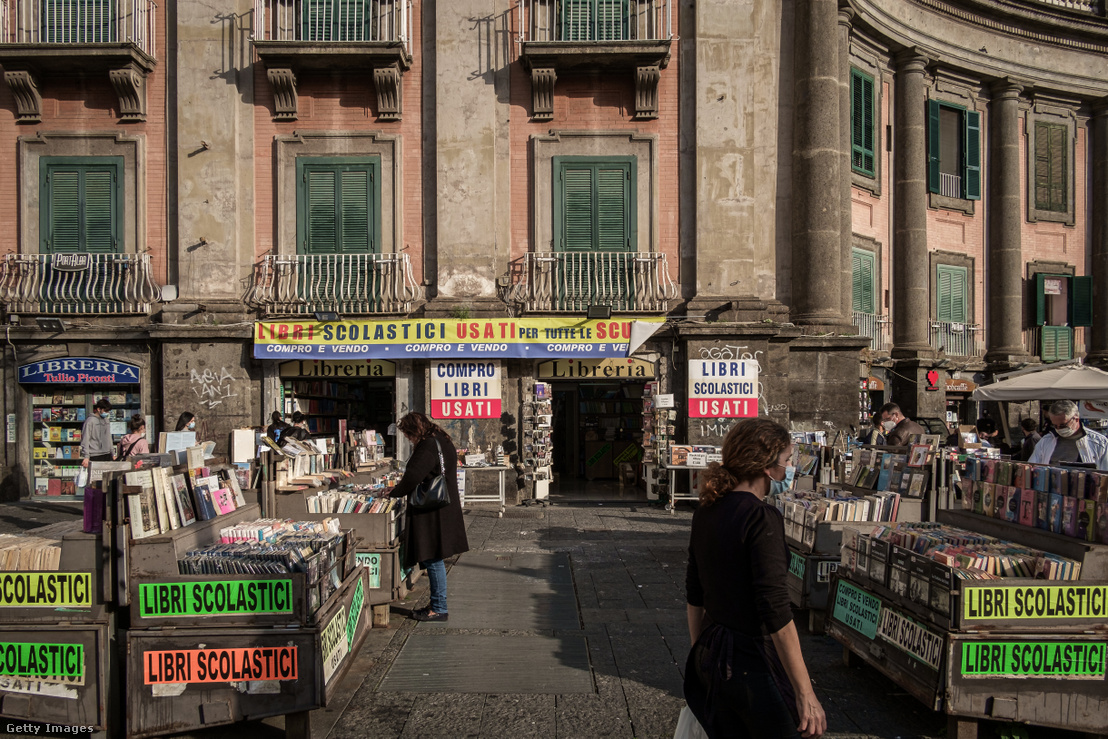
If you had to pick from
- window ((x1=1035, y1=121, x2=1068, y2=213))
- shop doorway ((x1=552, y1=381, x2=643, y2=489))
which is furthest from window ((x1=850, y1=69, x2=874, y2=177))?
shop doorway ((x1=552, y1=381, x2=643, y2=489))

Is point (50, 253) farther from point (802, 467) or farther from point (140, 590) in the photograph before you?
point (802, 467)

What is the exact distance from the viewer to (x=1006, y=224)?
1934cm

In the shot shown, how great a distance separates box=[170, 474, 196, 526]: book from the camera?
516 centimetres

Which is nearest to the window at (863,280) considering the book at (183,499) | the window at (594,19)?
the window at (594,19)

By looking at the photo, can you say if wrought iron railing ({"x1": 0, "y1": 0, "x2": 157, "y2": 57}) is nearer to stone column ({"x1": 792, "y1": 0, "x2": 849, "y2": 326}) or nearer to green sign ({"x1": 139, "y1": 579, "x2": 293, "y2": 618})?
stone column ({"x1": 792, "y1": 0, "x2": 849, "y2": 326})

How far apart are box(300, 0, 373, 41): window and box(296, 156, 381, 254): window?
2.20 m

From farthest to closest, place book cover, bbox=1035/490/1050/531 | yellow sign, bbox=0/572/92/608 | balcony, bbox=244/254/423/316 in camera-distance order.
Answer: balcony, bbox=244/254/423/316
book cover, bbox=1035/490/1050/531
yellow sign, bbox=0/572/92/608

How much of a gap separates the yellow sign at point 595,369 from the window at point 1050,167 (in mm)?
12658

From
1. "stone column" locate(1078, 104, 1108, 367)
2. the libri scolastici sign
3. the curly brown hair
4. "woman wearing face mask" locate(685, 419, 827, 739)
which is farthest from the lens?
"stone column" locate(1078, 104, 1108, 367)

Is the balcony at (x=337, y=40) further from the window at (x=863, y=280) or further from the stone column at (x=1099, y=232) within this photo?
the stone column at (x=1099, y=232)

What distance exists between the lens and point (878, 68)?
702 inches

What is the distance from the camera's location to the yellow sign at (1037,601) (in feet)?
14.2

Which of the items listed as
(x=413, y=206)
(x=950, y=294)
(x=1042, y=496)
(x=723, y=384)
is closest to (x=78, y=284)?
(x=413, y=206)

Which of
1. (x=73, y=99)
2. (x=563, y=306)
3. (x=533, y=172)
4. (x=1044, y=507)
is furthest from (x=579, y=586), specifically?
(x=73, y=99)
